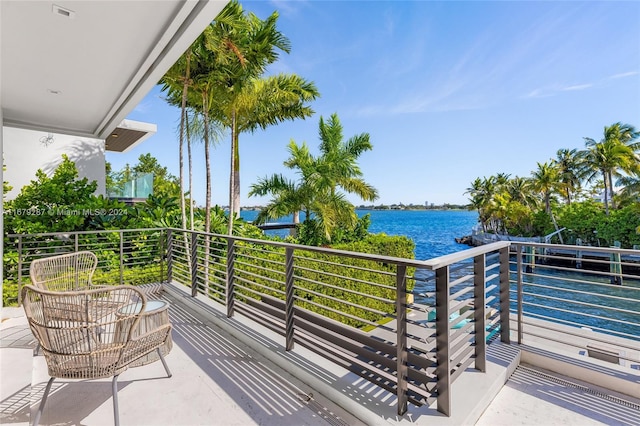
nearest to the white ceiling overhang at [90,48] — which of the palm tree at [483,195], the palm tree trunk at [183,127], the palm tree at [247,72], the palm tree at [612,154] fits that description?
the palm tree trunk at [183,127]

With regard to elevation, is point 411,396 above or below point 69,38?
below

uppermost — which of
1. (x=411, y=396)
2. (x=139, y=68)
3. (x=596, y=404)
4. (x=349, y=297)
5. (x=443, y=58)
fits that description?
(x=443, y=58)

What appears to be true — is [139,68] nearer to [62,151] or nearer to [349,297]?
[62,151]

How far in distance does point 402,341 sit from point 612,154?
1300 inches

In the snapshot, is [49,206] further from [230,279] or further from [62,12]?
[230,279]

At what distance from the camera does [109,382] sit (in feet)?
7.89

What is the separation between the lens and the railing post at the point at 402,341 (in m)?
1.85

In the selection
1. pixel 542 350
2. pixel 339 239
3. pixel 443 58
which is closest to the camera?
pixel 542 350

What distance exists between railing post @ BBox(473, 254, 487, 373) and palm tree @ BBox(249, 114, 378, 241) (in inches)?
338

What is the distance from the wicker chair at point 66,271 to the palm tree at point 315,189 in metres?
7.98

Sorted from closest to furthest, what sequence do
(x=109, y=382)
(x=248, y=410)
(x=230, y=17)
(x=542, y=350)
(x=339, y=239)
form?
(x=248, y=410)
(x=109, y=382)
(x=542, y=350)
(x=230, y=17)
(x=339, y=239)

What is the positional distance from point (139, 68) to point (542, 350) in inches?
213

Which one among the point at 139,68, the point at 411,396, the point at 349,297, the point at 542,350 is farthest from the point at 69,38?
the point at 349,297

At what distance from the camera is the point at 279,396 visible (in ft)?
7.30
